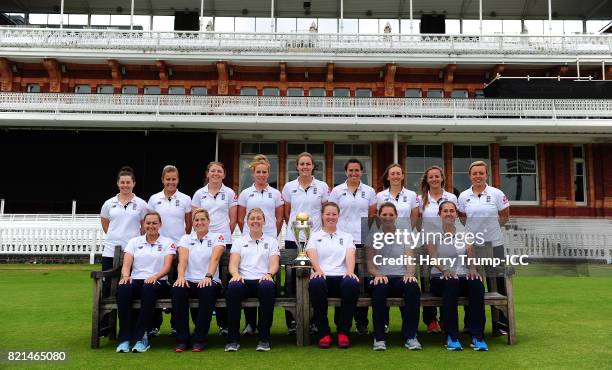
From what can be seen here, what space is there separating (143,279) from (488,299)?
360 cm

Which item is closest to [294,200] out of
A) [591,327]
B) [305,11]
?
[591,327]

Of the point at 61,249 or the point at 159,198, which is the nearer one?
the point at 159,198

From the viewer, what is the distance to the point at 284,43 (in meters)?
22.0

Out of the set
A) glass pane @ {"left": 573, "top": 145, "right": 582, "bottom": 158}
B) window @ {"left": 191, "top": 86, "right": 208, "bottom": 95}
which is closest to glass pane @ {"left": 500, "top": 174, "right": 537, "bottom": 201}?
glass pane @ {"left": 573, "top": 145, "right": 582, "bottom": 158}

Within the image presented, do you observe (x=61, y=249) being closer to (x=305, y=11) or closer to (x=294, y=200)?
(x=294, y=200)

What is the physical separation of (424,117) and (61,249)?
13545 mm

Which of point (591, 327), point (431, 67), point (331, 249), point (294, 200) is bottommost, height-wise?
point (591, 327)

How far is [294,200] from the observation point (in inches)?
242

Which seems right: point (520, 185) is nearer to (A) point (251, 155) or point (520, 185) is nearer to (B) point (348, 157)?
(B) point (348, 157)

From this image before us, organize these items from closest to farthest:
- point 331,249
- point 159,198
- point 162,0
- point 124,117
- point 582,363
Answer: point 582,363 → point 331,249 → point 159,198 → point 124,117 → point 162,0

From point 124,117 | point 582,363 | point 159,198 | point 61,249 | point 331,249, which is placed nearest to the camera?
point 582,363

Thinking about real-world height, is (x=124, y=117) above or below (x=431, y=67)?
below

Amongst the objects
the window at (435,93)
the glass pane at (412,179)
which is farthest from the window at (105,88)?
the window at (435,93)

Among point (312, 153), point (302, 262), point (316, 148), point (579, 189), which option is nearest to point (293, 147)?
point (312, 153)
